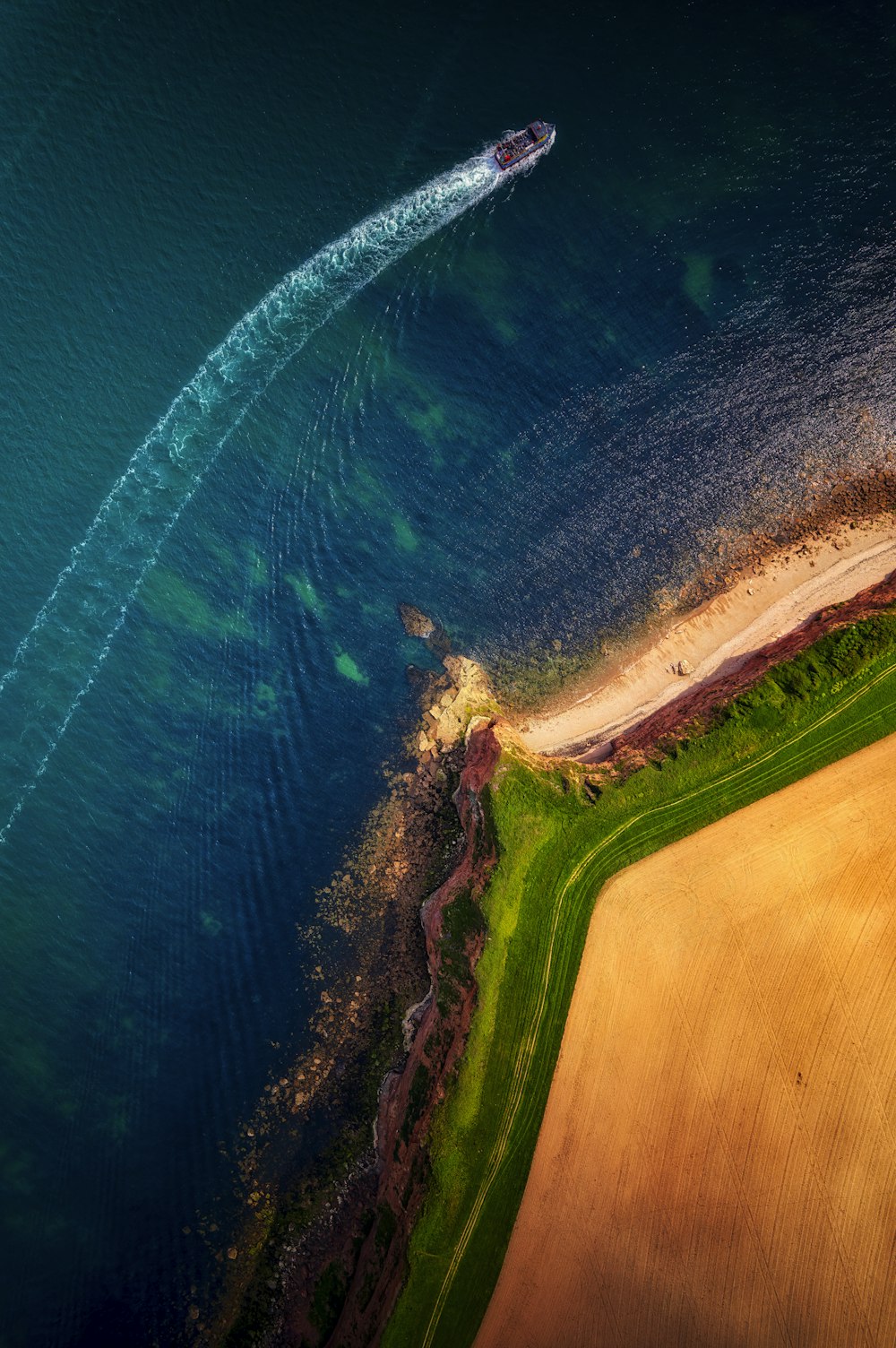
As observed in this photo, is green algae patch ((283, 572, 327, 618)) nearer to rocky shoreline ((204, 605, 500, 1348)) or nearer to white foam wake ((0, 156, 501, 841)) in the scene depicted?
rocky shoreline ((204, 605, 500, 1348))

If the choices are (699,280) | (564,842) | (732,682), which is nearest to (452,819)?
(564,842)

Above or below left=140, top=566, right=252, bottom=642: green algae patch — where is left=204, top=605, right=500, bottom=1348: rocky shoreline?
below

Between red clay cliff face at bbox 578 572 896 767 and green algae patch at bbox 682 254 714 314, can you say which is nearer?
red clay cliff face at bbox 578 572 896 767

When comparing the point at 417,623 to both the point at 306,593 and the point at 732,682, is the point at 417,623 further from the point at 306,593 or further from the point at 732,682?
the point at 732,682

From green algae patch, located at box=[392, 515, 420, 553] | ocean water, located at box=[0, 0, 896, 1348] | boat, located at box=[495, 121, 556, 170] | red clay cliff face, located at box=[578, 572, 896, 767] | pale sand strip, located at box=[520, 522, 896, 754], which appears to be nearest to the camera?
red clay cliff face, located at box=[578, 572, 896, 767]

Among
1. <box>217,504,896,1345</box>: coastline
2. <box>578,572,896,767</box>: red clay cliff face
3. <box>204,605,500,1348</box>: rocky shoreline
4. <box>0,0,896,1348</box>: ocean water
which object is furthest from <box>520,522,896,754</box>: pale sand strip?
<box>204,605,500,1348</box>: rocky shoreline

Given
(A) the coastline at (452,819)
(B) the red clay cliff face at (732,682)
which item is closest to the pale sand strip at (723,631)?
(A) the coastline at (452,819)
